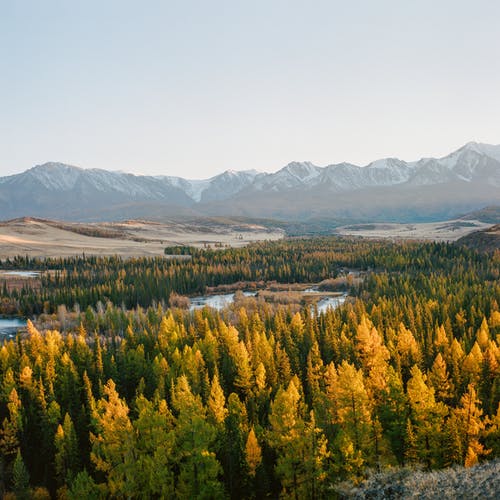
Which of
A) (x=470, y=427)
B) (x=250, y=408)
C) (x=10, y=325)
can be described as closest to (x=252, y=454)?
(x=250, y=408)

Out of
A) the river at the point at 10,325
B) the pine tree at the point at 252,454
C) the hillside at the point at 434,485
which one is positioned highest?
the hillside at the point at 434,485

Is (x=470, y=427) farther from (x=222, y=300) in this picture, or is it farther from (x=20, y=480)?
(x=222, y=300)

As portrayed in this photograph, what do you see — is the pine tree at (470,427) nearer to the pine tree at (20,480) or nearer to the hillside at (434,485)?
the hillside at (434,485)

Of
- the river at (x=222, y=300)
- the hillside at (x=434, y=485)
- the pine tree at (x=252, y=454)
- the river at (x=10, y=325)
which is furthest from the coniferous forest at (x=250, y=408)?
the river at (x=222, y=300)

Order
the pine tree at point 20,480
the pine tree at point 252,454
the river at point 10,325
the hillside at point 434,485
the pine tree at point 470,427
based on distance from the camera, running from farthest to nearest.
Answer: the river at point 10,325
the pine tree at point 470,427
the pine tree at point 20,480
the pine tree at point 252,454
the hillside at point 434,485

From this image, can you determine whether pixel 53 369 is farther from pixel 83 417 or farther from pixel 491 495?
pixel 491 495

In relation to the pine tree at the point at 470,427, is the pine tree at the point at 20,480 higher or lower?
lower

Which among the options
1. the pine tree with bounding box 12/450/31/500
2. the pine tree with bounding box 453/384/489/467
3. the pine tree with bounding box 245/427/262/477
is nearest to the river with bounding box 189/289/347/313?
the pine tree with bounding box 453/384/489/467

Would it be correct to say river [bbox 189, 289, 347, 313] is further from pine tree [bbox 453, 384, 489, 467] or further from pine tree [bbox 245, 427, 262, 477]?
pine tree [bbox 245, 427, 262, 477]

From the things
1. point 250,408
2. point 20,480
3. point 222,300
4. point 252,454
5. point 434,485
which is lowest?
point 222,300

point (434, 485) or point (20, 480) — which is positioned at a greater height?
point (434, 485)

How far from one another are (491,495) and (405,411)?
26640mm

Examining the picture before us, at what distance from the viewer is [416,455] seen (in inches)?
2034

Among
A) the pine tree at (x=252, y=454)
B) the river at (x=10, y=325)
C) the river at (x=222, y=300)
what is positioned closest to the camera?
the pine tree at (x=252, y=454)
